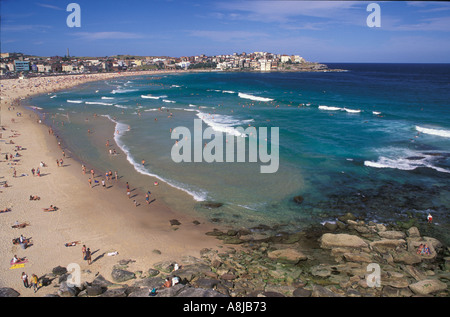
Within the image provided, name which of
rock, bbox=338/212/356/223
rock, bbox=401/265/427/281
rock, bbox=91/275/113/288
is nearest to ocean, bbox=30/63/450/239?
rock, bbox=338/212/356/223

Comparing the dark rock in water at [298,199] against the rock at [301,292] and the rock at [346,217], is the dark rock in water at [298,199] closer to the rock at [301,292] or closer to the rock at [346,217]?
the rock at [346,217]

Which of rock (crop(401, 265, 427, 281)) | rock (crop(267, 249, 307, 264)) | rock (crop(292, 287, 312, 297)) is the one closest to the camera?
rock (crop(292, 287, 312, 297))

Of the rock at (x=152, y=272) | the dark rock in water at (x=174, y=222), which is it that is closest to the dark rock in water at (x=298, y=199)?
the dark rock in water at (x=174, y=222)

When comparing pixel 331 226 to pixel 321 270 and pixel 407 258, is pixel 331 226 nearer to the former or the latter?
pixel 407 258

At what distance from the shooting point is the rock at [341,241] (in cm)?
1546

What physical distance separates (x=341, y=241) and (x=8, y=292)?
14869mm

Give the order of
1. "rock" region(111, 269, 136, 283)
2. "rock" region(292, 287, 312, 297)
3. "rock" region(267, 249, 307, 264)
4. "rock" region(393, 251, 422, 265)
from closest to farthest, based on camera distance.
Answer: "rock" region(292, 287, 312, 297) < "rock" region(111, 269, 136, 283) < "rock" region(393, 251, 422, 265) < "rock" region(267, 249, 307, 264)

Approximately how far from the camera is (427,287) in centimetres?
1221

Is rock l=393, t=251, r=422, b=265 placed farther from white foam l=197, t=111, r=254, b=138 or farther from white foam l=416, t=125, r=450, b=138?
white foam l=416, t=125, r=450, b=138

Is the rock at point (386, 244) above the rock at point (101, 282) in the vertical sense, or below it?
above

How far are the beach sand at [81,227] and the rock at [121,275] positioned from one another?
39 cm

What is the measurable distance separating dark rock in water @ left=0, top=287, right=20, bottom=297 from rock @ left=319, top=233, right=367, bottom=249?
540 inches

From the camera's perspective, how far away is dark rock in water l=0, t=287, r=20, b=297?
1171 centimetres
